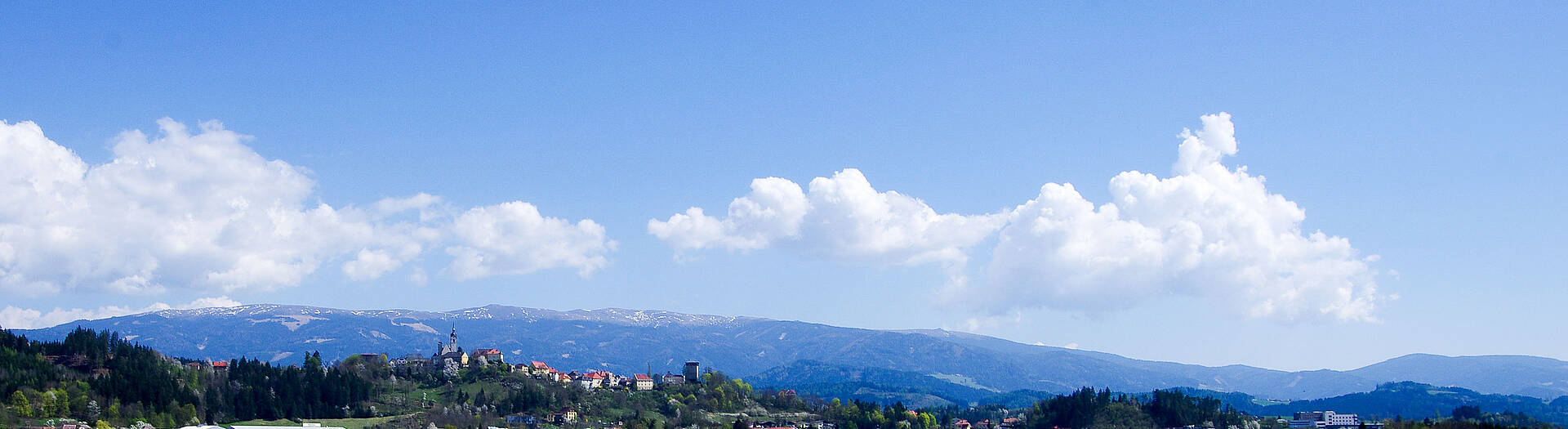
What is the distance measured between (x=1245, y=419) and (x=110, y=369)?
126114 millimetres

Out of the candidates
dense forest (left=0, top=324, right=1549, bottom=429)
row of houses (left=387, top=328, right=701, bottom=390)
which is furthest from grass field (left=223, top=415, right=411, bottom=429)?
row of houses (left=387, top=328, right=701, bottom=390)

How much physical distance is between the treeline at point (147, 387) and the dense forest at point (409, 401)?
14cm

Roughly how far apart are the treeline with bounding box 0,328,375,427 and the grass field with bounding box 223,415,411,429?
4.86 ft

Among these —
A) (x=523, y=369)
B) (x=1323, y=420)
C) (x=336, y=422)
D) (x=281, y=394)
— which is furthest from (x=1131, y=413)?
(x=281, y=394)

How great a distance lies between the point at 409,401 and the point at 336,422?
14562 mm

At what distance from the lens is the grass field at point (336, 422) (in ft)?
372

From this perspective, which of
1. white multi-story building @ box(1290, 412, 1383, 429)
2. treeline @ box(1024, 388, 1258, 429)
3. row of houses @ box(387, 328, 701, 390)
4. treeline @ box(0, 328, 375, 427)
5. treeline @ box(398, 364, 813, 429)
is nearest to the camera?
treeline @ box(0, 328, 375, 427)

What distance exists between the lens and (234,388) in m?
122

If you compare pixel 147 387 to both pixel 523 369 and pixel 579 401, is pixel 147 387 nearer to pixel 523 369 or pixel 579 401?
pixel 579 401

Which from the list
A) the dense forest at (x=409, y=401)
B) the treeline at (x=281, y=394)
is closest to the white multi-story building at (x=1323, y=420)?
the dense forest at (x=409, y=401)

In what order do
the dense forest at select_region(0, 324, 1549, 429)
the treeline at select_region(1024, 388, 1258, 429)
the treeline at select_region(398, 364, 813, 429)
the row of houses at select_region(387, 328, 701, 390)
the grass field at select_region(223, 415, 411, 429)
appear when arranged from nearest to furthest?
the dense forest at select_region(0, 324, 1549, 429), the grass field at select_region(223, 415, 411, 429), the treeline at select_region(398, 364, 813, 429), the treeline at select_region(1024, 388, 1258, 429), the row of houses at select_region(387, 328, 701, 390)

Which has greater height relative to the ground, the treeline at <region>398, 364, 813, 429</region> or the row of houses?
the row of houses

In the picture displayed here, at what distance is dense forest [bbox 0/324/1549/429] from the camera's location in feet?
343

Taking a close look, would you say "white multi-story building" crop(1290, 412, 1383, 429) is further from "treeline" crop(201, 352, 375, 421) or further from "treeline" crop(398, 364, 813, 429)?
"treeline" crop(201, 352, 375, 421)
